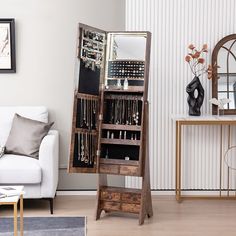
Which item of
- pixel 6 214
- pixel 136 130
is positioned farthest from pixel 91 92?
pixel 6 214

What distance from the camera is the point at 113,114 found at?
14.0 feet

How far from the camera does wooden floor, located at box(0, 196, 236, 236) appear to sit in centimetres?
397

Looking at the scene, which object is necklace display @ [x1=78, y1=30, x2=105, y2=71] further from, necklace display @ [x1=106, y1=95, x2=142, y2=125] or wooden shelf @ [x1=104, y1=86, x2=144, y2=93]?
necklace display @ [x1=106, y1=95, x2=142, y2=125]

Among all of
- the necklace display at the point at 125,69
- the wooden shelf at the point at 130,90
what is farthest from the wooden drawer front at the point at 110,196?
the necklace display at the point at 125,69

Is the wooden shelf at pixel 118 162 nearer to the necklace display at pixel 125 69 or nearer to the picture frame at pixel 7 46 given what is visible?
the necklace display at pixel 125 69

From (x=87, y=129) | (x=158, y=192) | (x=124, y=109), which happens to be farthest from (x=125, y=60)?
(x=158, y=192)

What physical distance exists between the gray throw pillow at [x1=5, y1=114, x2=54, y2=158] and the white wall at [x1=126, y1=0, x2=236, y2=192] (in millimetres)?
1008

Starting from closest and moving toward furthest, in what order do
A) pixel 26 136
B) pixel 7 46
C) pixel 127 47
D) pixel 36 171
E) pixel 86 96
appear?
pixel 86 96
pixel 127 47
pixel 36 171
pixel 26 136
pixel 7 46

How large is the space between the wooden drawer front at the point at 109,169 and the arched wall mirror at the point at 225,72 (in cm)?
136

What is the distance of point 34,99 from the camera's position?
5.08m

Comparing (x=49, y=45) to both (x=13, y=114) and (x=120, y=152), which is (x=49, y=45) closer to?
(x=13, y=114)

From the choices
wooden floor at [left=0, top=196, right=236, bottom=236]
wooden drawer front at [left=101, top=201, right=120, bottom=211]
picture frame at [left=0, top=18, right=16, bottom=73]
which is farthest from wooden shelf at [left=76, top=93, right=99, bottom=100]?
picture frame at [left=0, top=18, right=16, bottom=73]

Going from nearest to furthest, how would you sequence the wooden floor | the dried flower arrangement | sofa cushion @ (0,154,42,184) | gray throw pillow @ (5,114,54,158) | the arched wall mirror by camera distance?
the wooden floor, sofa cushion @ (0,154,42,184), gray throw pillow @ (5,114,54,158), the dried flower arrangement, the arched wall mirror

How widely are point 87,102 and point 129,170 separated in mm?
652
